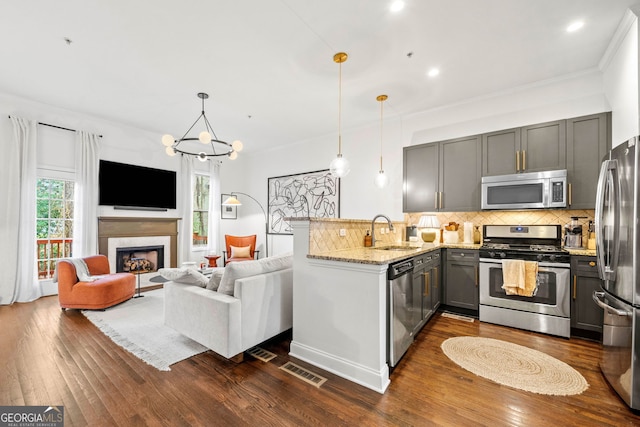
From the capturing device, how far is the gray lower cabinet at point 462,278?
11.5 ft

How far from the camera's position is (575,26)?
2.61m

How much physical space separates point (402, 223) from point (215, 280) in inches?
122

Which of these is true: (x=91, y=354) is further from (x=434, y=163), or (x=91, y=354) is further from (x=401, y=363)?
(x=434, y=163)

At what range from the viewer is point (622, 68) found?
8.86 ft

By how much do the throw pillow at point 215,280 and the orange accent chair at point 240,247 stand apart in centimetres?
338

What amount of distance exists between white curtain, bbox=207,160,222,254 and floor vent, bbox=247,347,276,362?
4316mm

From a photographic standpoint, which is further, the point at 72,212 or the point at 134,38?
the point at 72,212

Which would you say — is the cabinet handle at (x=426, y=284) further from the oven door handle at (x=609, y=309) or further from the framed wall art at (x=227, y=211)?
the framed wall art at (x=227, y=211)

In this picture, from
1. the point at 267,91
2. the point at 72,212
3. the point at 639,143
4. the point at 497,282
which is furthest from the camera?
the point at 72,212

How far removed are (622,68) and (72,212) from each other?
7877 mm

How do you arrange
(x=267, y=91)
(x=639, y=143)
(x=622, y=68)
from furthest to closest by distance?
(x=267, y=91) < (x=622, y=68) < (x=639, y=143)

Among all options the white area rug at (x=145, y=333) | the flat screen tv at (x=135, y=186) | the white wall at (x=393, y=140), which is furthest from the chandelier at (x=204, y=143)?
the white area rug at (x=145, y=333)

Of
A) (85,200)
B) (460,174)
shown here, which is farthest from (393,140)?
(85,200)

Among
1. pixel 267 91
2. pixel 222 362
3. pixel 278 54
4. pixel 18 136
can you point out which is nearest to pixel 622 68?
pixel 278 54
